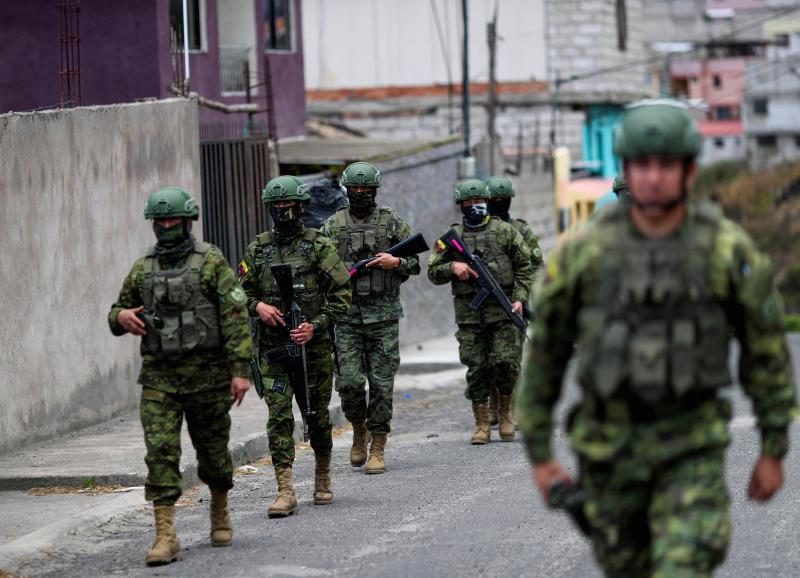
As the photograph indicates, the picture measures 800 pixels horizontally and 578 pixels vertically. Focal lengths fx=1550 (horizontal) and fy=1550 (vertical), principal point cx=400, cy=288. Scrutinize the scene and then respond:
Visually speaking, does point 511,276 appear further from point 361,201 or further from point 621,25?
point 621,25

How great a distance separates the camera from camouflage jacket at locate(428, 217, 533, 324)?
11508mm

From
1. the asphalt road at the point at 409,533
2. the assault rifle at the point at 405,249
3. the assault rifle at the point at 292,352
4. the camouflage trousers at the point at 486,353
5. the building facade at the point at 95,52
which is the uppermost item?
the building facade at the point at 95,52

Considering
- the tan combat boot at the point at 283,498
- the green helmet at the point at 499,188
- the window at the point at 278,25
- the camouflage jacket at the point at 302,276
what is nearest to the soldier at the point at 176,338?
the tan combat boot at the point at 283,498

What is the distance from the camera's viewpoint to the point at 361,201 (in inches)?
410

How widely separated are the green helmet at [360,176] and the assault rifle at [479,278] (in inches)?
48.7

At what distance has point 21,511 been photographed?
9.10 m

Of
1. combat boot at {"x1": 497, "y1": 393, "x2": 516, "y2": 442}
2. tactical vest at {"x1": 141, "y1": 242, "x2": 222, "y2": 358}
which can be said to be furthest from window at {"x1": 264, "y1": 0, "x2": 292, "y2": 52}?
tactical vest at {"x1": 141, "y1": 242, "x2": 222, "y2": 358}

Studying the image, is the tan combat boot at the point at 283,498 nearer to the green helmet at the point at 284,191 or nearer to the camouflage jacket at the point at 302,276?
the camouflage jacket at the point at 302,276

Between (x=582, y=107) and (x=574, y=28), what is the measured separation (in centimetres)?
229

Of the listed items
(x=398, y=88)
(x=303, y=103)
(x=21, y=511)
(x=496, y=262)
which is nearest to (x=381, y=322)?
(x=496, y=262)

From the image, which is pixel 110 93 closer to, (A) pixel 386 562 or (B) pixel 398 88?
(A) pixel 386 562

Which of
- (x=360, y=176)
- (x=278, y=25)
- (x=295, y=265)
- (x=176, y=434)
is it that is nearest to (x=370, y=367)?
(x=360, y=176)

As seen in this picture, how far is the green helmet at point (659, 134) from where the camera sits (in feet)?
14.6

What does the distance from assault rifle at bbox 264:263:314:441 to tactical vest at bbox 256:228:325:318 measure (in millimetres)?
56
